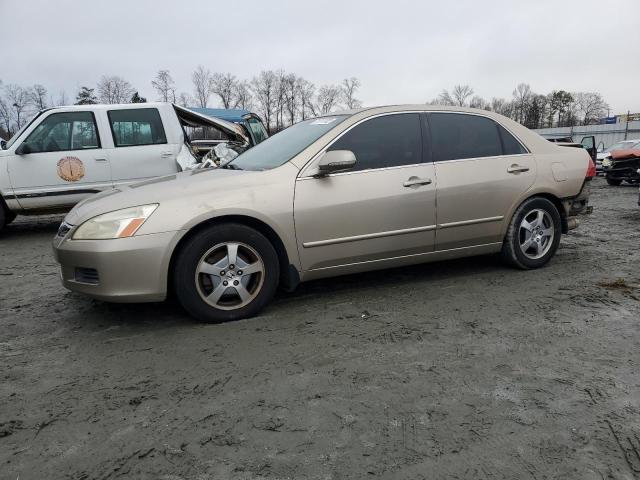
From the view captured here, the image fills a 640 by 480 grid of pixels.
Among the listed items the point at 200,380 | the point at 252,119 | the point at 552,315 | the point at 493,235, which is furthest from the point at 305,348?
the point at 252,119

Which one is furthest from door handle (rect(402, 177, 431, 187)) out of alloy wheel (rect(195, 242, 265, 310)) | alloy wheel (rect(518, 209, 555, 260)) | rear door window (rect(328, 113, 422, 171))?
alloy wheel (rect(195, 242, 265, 310))

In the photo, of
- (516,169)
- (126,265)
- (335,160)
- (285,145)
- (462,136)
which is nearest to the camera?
(126,265)

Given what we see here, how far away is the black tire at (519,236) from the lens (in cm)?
460

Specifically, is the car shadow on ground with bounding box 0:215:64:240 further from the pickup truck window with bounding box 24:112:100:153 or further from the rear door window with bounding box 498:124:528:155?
the rear door window with bounding box 498:124:528:155

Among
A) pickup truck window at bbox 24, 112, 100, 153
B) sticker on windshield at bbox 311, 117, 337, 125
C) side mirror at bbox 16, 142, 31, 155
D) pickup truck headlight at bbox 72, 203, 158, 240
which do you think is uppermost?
pickup truck window at bbox 24, 112, 100, 153

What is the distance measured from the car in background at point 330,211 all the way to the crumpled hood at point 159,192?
0.01 metres

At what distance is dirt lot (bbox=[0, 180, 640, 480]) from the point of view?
→ 205cm

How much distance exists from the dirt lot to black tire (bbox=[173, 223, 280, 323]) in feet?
0.35

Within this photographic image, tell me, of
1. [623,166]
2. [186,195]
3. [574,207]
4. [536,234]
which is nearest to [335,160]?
[186,195]

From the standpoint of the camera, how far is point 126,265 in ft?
10.8

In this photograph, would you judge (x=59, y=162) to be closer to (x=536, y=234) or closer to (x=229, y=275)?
(x=229, y=275)

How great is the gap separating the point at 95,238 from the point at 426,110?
9.57 ft

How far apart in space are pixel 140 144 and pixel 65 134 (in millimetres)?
1081

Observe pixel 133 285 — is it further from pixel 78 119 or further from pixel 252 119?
pixel 252 119
